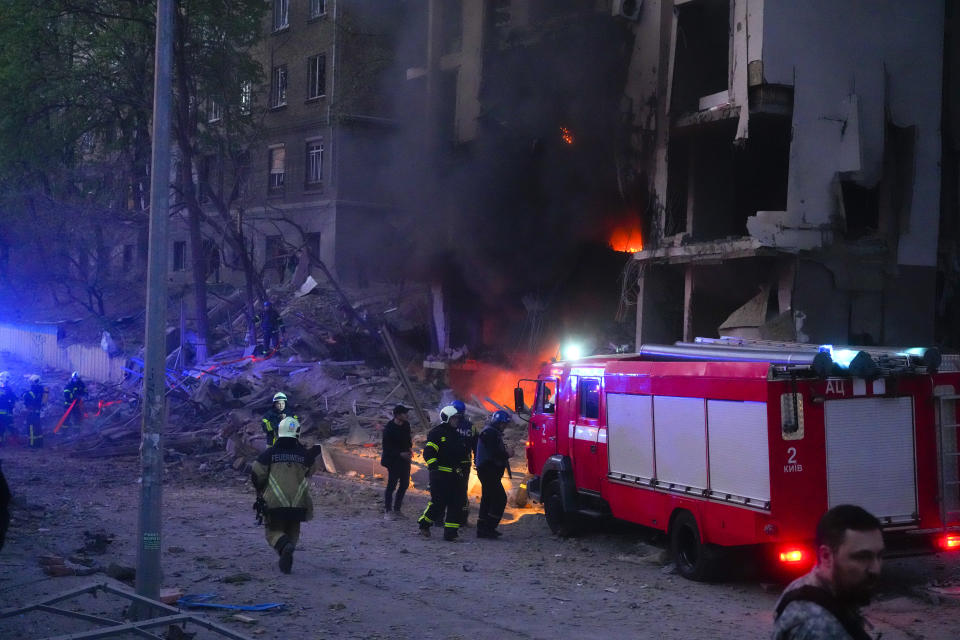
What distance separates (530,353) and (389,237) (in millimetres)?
11033

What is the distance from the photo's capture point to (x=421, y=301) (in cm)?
3006

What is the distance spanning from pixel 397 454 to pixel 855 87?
11.9m

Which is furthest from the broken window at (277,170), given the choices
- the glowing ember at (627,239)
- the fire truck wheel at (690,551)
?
the fire truck wheel at (690,551)

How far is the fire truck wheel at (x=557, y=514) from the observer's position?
1286 centimetres

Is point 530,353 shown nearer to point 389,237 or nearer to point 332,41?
point 389,237

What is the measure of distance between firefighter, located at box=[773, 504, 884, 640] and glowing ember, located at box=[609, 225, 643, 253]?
20513 mm

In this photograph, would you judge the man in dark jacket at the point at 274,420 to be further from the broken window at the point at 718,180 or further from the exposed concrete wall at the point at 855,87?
the broken window at the point at 718,180

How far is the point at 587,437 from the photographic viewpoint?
40.9 feet

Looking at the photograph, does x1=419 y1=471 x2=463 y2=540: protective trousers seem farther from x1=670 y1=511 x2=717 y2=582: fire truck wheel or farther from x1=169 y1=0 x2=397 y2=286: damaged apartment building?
x1=169 y1=0 x2=397 y2=286: damaged apartment building

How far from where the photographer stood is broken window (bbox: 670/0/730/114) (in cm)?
2102

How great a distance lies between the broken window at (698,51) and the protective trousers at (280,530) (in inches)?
574

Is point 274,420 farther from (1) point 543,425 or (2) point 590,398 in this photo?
(2) point 590,398

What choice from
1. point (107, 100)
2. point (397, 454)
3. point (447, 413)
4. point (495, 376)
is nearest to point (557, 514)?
point (447, 413)

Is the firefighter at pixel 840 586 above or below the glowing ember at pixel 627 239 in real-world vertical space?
below
